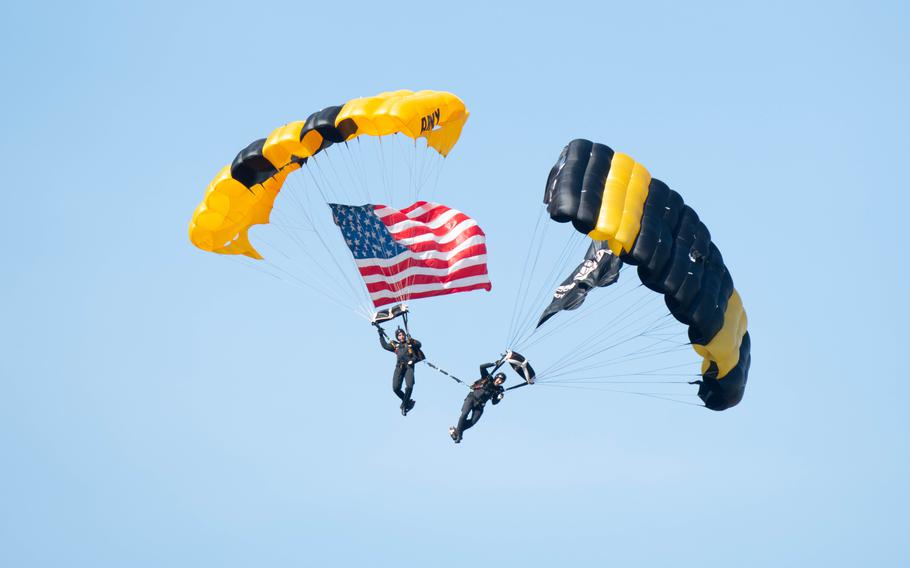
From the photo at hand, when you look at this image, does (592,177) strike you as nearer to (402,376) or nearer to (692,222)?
(692,222)

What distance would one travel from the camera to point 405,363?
1155 inches

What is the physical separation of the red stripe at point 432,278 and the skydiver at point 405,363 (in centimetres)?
170

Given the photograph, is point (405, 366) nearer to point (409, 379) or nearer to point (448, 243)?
point (409, 379)

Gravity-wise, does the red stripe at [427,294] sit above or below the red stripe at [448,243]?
below

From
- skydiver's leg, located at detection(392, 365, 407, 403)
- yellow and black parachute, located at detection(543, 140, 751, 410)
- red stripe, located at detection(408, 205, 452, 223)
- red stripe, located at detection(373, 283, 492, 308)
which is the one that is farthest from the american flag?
yellow and black parachute, located at detection(543, 140, 751, 410)

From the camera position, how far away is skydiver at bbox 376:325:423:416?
29344mm

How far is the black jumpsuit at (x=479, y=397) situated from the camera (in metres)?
28.6

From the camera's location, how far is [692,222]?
2886 centimetres

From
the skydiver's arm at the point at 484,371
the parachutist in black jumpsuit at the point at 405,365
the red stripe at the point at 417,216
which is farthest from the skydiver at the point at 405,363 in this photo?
the red stripe at the point at 417,216

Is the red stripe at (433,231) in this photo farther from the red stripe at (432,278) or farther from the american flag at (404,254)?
the red stripe at (432,278)

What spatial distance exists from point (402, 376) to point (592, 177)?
4659mm

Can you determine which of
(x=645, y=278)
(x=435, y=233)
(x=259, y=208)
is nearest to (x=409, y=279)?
(x=435, y=233)

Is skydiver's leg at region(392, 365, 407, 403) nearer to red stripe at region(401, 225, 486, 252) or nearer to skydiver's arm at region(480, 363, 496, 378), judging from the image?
skydiver's arm at region(480, 363, 496, 378)

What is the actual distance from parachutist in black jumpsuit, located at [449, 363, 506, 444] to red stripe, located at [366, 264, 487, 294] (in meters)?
2.67
